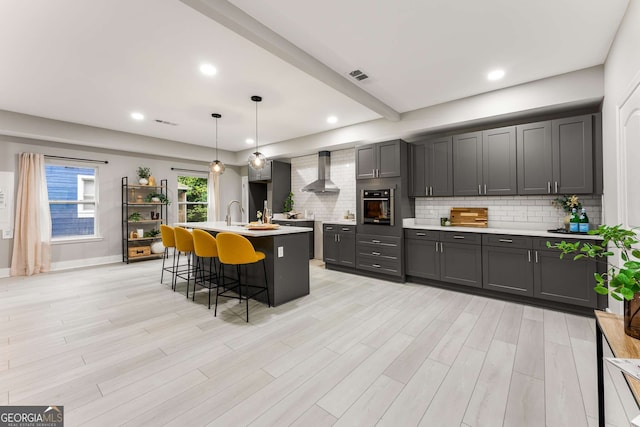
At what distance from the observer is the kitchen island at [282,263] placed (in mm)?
3488

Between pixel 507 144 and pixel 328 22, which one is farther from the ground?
pixel 328 22

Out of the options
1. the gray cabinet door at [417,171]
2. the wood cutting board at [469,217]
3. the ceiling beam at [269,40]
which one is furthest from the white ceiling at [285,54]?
the wood cutting board at [469,217]

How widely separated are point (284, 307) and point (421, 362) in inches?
69.7


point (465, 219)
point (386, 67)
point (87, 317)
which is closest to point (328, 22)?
point (386, 67)

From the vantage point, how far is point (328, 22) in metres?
2.47

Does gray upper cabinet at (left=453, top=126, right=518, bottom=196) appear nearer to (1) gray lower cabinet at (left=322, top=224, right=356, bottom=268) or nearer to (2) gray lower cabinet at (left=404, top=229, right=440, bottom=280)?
(2) gray lower cabinet at (left=404, top=229, right=440, bottom=280)

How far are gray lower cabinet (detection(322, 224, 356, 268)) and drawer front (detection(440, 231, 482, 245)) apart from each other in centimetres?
161

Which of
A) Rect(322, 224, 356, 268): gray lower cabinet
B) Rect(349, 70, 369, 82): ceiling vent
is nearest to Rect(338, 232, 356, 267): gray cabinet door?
Rect(322, 224, 356, 268): gray lower cabinet

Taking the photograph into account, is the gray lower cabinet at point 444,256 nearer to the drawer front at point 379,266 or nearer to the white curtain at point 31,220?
the drawer front at point 379,266

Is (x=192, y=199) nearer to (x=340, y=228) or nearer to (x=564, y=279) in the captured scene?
(x=340, y=228)

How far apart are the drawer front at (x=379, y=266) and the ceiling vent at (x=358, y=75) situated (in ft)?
9.38

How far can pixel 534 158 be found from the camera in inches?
143

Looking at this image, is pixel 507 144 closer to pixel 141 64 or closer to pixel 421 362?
pixel 421 362

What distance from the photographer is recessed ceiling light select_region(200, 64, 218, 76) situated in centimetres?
317
